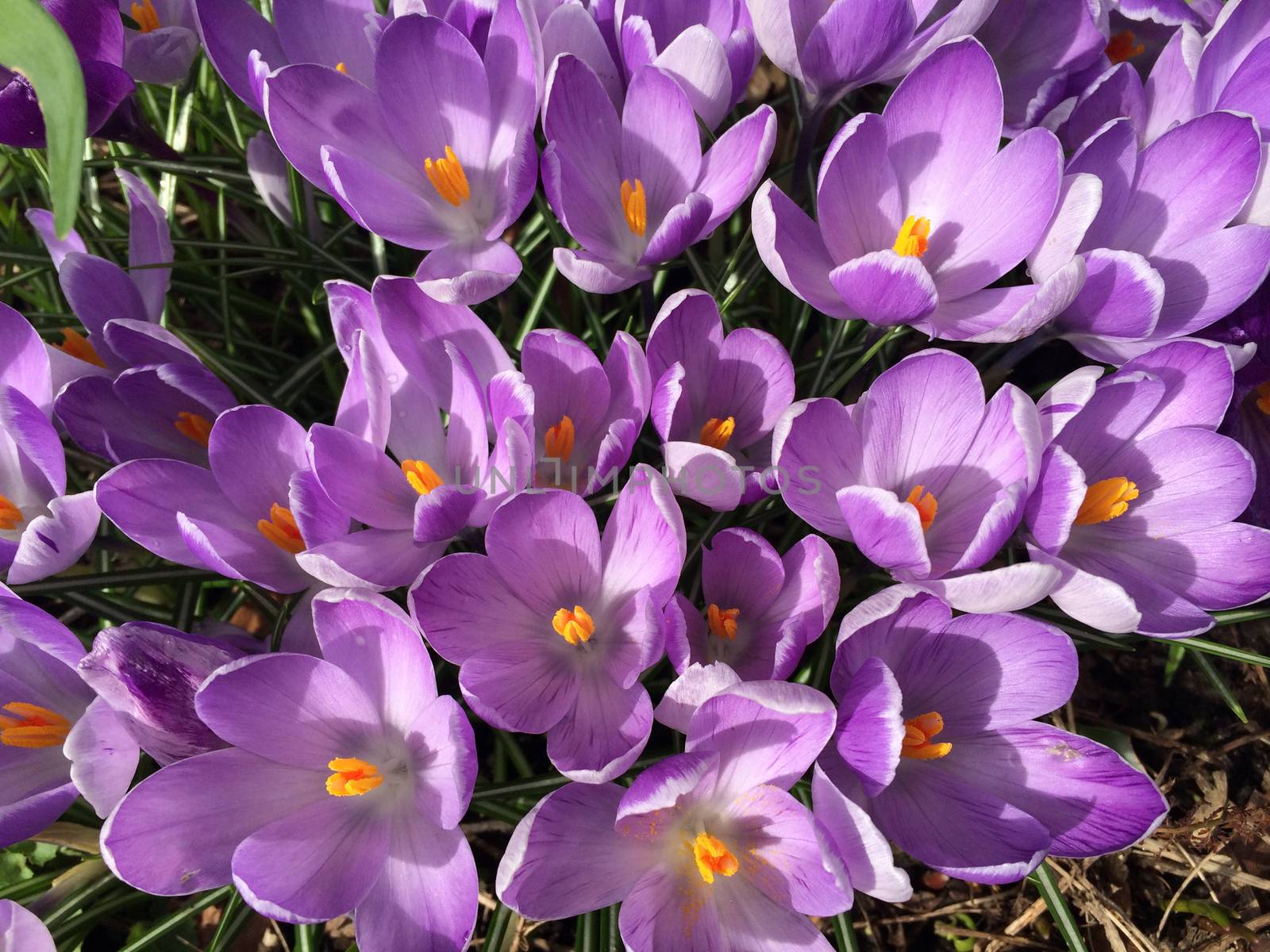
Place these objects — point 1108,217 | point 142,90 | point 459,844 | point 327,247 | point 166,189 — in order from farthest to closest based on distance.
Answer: point 142,90
point 166,189
point 327,247
point 1108,217
point 459,844

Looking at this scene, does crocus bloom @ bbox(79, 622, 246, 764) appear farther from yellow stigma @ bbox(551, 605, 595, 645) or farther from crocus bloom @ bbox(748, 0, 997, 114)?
crocus bloom @ bbox(748, 0, 997, 114)

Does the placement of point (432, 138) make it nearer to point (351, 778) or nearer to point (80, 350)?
point (80, 350)

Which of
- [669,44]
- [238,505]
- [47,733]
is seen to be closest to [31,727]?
[47,733]

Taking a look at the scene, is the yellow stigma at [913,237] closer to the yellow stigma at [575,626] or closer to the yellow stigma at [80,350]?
the yellow stigma at [575,626]

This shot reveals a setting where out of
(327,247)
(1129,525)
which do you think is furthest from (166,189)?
(1129,525)

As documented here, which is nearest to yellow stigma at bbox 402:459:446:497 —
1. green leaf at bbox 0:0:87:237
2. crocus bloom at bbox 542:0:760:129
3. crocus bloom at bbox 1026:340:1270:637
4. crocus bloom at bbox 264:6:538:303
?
crocus bloom at bbox 264:6:538:303

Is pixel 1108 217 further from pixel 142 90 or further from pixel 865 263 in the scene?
pixel 142 90

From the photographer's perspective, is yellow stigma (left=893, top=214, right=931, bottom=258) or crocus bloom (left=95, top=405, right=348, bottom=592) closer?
crocus bloom (left=95, top=405, right=348, bottom=592)
